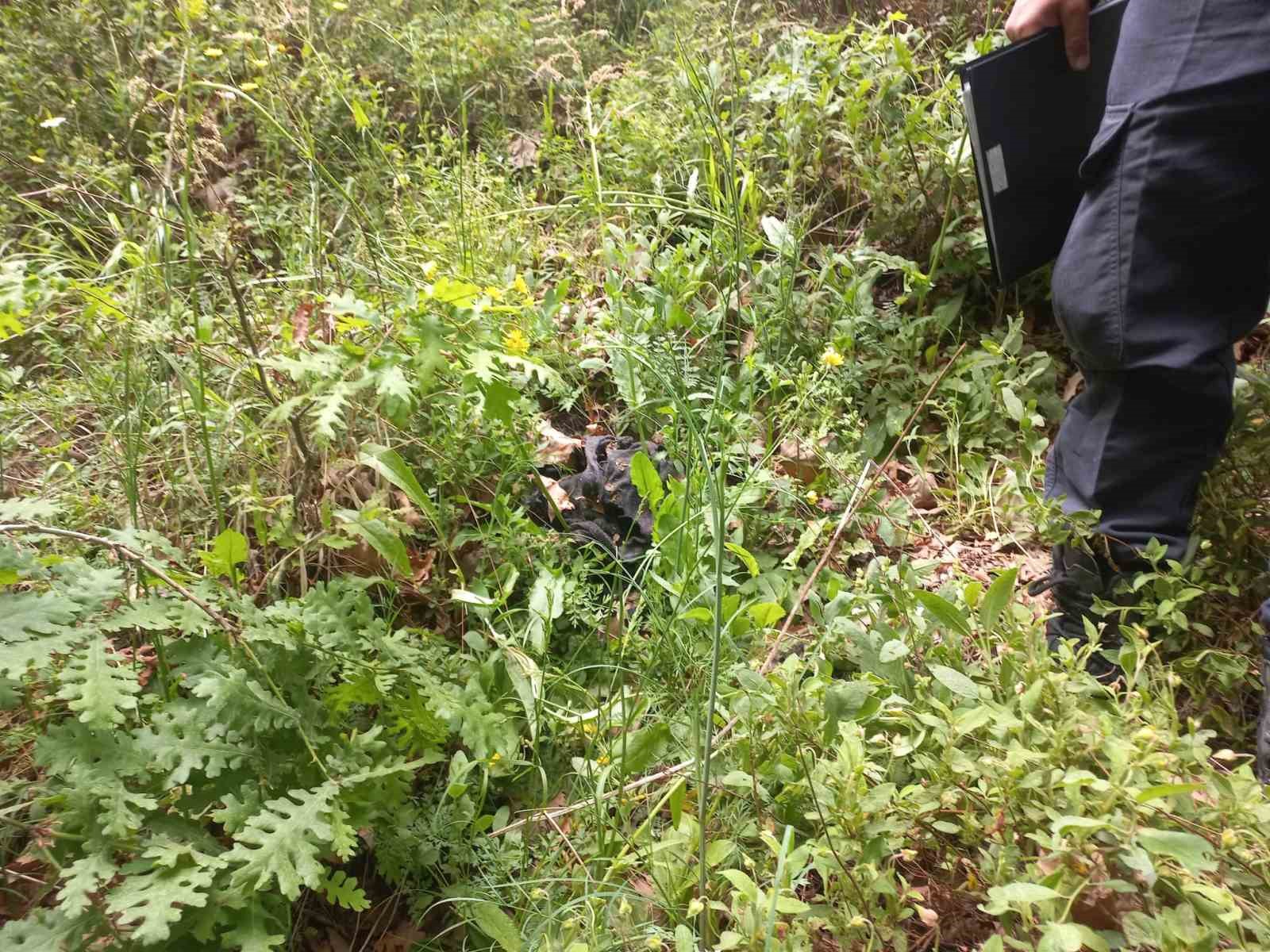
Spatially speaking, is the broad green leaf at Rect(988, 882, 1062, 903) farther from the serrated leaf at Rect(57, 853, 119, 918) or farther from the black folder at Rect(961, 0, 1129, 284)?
the black folder at Rect(961, 0, 1129, 284)

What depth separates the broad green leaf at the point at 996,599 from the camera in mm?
1335

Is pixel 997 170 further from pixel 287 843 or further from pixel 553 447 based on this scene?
pixel 287 843

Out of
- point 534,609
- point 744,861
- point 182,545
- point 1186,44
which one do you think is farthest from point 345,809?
point 1186,44

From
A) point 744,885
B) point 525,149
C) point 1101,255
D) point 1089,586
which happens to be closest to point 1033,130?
point 1101,255

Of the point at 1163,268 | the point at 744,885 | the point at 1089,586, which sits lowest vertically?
the point at 1089,586

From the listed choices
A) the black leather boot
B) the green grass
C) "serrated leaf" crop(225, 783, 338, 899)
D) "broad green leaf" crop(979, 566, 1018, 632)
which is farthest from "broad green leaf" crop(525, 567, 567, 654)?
the black leather boot

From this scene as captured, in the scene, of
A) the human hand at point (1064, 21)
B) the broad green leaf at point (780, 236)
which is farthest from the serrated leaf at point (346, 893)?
the human hand at point (1064, 21)

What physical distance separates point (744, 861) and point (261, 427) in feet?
4.46

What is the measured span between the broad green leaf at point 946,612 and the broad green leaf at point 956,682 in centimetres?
15

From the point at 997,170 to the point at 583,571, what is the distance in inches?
59.5

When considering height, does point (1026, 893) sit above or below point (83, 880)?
below

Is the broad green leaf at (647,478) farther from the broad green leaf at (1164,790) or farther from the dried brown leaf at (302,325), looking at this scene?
the broad green leaf at (1164,790)

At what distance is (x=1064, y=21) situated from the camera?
1.81 metres

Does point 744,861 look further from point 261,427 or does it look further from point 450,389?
point 261,427
